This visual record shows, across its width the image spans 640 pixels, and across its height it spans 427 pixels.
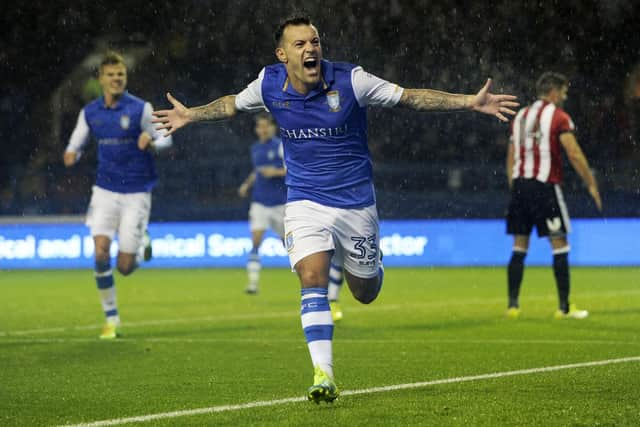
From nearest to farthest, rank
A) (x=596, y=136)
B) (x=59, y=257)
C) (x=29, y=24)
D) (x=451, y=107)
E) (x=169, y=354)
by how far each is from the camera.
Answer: (x=451, y=107), (x=169, y=354), (x=59, y=257), (x=596, y=136), (x=29, y=24)

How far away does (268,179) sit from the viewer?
53.7ft

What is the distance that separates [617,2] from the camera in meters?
28.0

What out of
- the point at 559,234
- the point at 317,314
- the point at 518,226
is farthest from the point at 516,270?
the point at 317,314

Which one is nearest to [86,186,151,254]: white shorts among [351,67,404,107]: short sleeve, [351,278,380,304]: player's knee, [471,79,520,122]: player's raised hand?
[351,278,380,304]: player's knee

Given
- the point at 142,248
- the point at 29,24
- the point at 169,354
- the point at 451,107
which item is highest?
the point at 29,24

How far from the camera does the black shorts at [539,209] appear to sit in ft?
38.2

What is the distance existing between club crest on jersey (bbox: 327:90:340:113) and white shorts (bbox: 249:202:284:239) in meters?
9.43

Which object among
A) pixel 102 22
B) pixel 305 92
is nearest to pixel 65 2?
pixel 102 22

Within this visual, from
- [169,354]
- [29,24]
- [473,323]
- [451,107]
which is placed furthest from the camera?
[29,24]

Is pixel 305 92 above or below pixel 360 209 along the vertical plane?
above

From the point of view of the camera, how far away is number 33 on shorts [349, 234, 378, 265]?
695 cm

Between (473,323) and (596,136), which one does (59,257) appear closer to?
(596,136)

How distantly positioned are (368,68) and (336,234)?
1984 cm

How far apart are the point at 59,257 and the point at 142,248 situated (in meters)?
10.5
